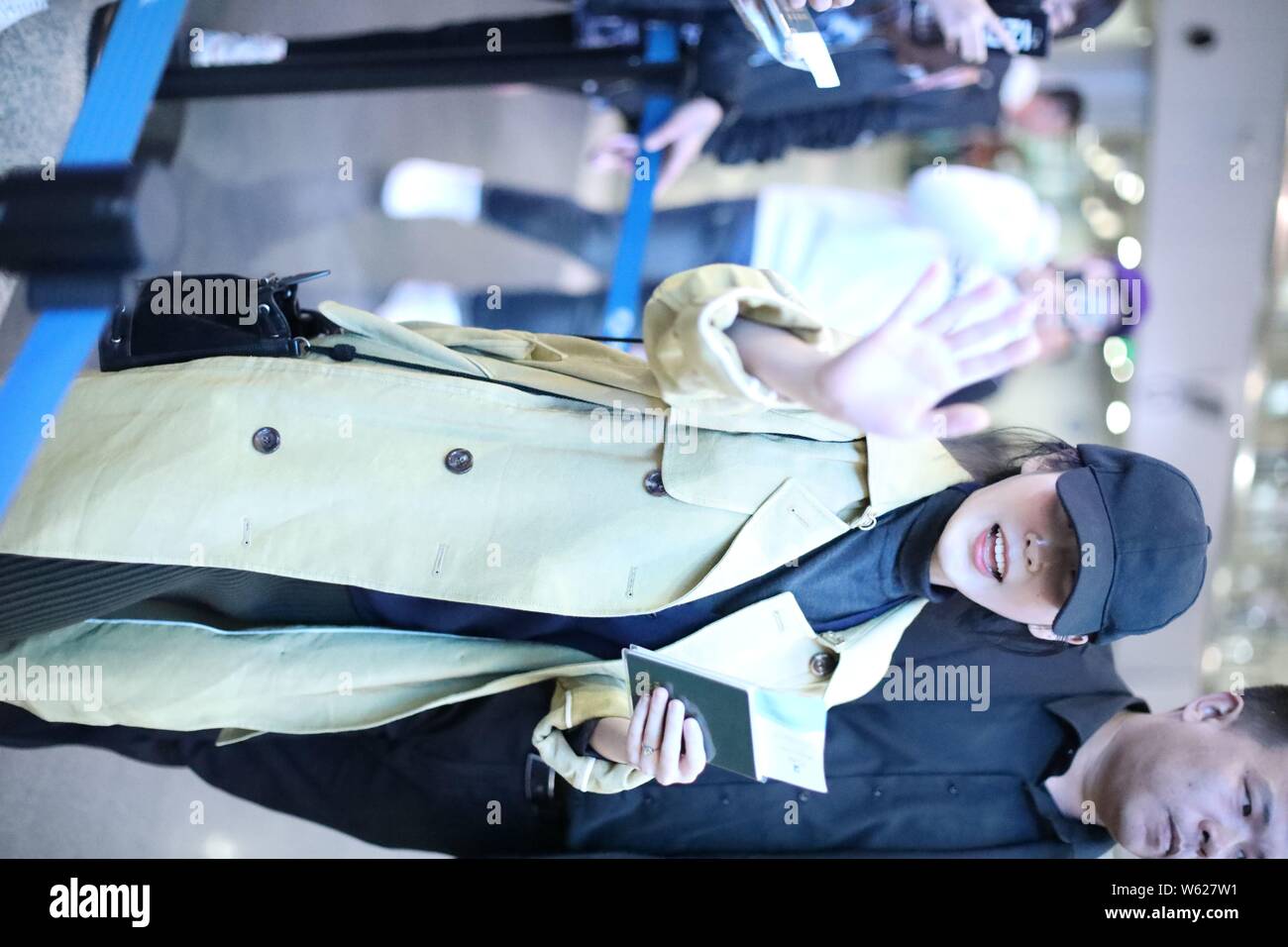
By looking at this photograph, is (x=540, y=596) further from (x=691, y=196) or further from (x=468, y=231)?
(x=691, y=196)

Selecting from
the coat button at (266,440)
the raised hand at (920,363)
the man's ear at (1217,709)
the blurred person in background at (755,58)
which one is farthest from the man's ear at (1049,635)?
the blurred person in background at (755,58)

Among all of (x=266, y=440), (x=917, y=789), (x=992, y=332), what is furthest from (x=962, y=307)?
(x=917, y=789)

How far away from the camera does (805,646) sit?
1119mm

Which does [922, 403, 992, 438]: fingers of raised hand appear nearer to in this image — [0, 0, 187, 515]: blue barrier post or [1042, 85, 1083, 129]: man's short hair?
[0, 0, 187, 515]: blue barrier post

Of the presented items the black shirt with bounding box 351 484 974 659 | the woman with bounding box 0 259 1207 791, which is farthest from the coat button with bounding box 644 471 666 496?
the black shirt with bounding box 351 484 974 659

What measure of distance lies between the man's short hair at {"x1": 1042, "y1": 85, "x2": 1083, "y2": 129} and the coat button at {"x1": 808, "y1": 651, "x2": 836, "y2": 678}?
8.14 feet

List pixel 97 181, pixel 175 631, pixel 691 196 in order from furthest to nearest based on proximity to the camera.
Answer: pixel 691 196, pixel 97 181, pixel 175 631

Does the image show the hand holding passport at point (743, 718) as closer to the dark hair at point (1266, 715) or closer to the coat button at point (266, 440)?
the coat button at point (266, 440)

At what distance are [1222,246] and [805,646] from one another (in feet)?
7.74

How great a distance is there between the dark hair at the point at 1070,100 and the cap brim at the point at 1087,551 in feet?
7.83

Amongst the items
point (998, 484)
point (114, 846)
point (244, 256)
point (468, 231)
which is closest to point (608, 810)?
point (998, 484)

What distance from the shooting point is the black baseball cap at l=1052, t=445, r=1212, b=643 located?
984 millimetres

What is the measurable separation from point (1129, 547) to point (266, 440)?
858 mm

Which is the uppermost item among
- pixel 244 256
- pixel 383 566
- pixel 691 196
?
pixel 691 196
